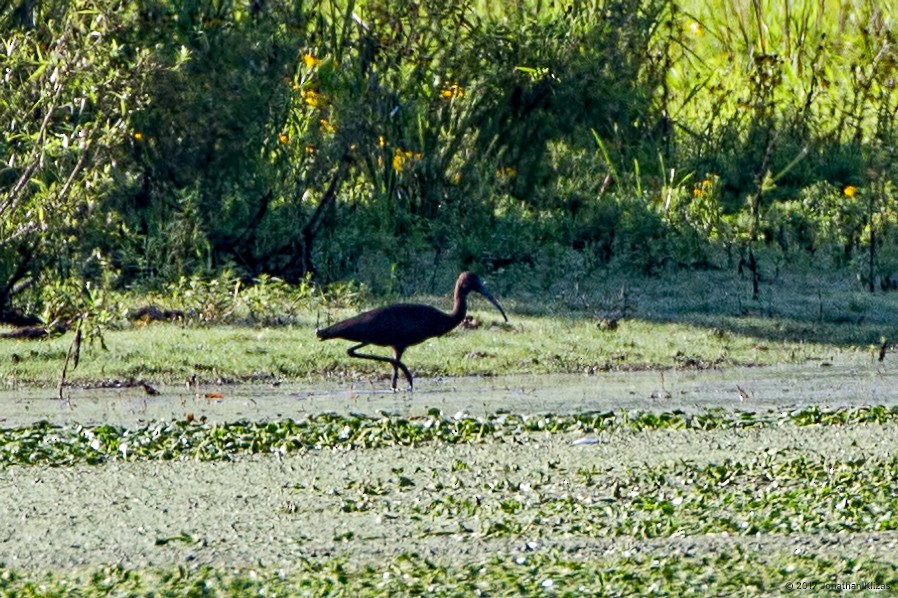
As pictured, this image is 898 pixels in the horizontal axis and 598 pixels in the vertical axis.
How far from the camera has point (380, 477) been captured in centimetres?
714

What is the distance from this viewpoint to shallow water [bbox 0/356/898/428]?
9039mm

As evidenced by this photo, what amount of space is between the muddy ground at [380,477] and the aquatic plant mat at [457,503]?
0.6 inches

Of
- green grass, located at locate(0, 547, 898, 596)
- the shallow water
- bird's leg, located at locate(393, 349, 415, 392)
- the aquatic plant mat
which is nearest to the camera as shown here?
green grass, located at locate(0, 547, 898, 596)

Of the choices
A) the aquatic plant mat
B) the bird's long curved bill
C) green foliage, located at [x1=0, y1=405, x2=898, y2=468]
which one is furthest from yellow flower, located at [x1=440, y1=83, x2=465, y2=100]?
green foliage, located at [x1=0, y1=405, x2=898, y2=468]

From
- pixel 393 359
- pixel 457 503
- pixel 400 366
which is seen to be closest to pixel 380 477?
pixel 457 503

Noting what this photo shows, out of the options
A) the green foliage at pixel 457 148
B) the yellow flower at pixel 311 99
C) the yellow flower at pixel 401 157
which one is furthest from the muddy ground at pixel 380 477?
the yellow flower at pixel 401 157

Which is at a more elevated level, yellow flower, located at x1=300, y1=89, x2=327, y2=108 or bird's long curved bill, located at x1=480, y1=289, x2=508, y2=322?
yellow flower, located at x1=300, y1=89, x2=327, y2=108

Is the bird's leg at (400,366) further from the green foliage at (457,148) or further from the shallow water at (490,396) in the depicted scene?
the green foliage at (457,148)

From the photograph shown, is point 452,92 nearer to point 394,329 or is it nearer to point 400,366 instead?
point 394,329

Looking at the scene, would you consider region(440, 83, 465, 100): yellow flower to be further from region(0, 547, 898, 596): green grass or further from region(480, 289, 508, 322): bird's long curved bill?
region(0, 547, 898, 596): green grass

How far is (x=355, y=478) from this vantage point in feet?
23.4

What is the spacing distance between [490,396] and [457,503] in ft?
9.97

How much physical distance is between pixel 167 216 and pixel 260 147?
2.50 feet

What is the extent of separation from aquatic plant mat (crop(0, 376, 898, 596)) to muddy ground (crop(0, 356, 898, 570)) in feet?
0.05
